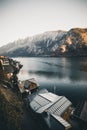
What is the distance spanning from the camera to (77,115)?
34719 millimetres

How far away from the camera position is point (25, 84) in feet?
192

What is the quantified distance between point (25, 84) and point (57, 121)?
96.1ft

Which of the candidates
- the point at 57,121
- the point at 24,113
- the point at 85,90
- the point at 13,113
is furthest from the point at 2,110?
the point at 85,90

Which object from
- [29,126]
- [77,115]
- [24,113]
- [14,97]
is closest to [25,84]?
[14,97]

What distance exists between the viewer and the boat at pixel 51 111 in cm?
3117

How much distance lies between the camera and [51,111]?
118 ft

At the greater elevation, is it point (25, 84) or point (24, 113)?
point (25, 84)

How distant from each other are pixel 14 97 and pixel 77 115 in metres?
26.8

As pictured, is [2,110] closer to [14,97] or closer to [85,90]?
[14,97]

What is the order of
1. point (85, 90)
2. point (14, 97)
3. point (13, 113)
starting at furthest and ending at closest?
point (85, 90) < point (14, 97) < point (13, 113)

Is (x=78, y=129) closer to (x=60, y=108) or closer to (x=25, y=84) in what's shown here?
(x=60, y=108)

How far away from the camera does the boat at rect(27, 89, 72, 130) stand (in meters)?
31.2

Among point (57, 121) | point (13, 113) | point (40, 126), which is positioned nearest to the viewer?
point (57, 121)

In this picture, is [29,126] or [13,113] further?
[13,113]
